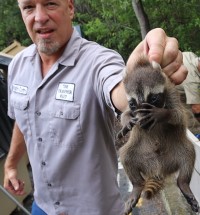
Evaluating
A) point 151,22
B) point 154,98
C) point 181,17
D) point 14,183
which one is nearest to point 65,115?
point 154,98

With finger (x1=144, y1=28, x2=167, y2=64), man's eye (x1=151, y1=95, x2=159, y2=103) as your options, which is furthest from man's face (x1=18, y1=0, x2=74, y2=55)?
man's eye (x1=151, y1=95, x2=159, y2=103)

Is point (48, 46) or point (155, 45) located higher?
point (155, 45)

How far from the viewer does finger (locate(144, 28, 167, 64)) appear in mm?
1706

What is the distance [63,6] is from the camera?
271 centimetres

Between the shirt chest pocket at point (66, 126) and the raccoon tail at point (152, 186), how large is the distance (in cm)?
79

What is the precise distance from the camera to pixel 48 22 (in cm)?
264

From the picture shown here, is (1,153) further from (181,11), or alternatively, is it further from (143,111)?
(181,11)

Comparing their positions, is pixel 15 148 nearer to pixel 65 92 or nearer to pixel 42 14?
pixel 65 92

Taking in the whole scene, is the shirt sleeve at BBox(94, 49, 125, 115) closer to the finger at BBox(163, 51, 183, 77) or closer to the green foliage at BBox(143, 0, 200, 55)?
the finger at BBox(163, 51, 183, 77)

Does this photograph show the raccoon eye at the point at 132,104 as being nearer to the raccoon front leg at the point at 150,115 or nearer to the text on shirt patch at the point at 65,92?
the raccoon front leg at the point at 150,115

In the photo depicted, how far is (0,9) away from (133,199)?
1618 cm

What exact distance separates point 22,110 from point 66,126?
1.37ft

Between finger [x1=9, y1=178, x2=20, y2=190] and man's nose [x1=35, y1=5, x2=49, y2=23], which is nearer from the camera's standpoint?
man's nose [x1=35, y1=5, x2=49, y2=23]

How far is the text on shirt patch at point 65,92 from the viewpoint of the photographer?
2.56m
